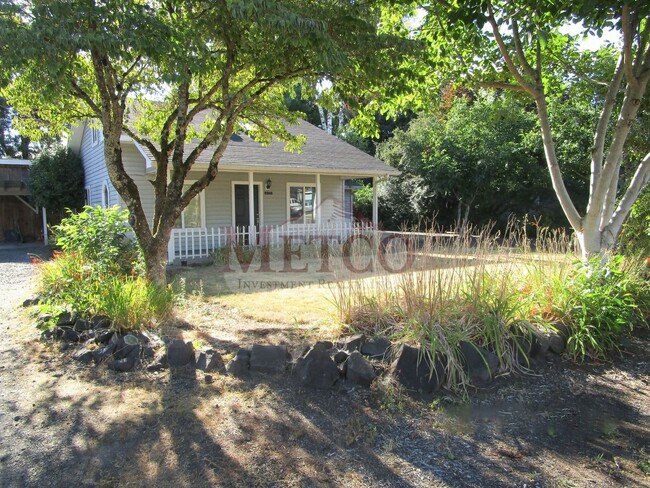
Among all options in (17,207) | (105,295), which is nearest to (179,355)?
(105,295)

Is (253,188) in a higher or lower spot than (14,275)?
higher

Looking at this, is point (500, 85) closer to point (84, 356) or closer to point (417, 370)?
point (417, 370)

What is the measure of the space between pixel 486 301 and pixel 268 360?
2.21 m

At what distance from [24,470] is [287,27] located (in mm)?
3977

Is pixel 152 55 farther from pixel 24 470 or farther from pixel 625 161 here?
pixel 625 161

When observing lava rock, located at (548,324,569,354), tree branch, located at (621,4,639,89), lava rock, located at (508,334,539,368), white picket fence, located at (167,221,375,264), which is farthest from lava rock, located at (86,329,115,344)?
→ white picket fence, located at (167,221,375,264)

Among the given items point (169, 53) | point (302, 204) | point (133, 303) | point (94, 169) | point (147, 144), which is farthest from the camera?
point (302, 204)

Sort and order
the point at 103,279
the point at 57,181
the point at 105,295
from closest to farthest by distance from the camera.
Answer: the point at 105,295 < the point at 103,279 < the point at 57,181

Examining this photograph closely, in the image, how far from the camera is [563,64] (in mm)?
7039

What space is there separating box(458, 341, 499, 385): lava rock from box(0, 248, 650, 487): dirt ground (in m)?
0.14

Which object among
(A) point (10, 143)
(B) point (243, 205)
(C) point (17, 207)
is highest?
(A) point (10, 143)

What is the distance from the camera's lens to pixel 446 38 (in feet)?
21.0

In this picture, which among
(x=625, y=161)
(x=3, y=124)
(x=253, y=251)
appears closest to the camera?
(x=625, y=161)

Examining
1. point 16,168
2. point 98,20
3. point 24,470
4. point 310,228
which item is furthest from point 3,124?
point 24,470
